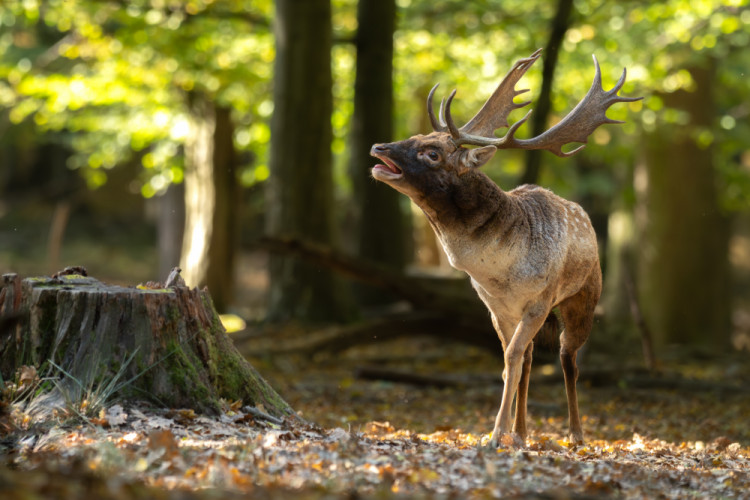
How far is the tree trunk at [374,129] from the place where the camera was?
15.3 metres

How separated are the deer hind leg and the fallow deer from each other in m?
0.31

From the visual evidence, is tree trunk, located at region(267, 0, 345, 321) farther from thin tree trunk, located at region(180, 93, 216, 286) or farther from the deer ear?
the deer ear

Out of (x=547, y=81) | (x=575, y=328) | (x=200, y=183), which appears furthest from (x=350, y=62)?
(x=575, y=328)

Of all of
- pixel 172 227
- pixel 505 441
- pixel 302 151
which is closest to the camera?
pixel 505 441

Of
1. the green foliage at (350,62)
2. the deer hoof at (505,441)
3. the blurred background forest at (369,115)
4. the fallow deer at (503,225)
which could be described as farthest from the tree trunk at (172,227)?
the deer hoof at (505,441)

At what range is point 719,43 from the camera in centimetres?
1575

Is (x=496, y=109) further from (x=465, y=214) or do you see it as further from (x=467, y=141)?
(x=465, y=214)

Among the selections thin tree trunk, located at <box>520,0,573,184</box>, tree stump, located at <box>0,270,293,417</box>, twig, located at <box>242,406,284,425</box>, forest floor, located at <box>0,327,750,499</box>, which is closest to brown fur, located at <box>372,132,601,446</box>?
forest floor, located at <box>0,327,750,499</box>

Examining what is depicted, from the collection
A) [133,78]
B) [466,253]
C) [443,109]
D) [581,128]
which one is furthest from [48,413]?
[133,78]

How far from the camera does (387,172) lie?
6.20 m

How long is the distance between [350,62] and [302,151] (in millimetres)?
5519

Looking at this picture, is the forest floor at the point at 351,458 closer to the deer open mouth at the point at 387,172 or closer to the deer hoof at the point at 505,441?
the deer hoof at the point at 505,441

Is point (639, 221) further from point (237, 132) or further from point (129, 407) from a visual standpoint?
point (129, 407)

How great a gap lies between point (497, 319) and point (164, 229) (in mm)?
16530
